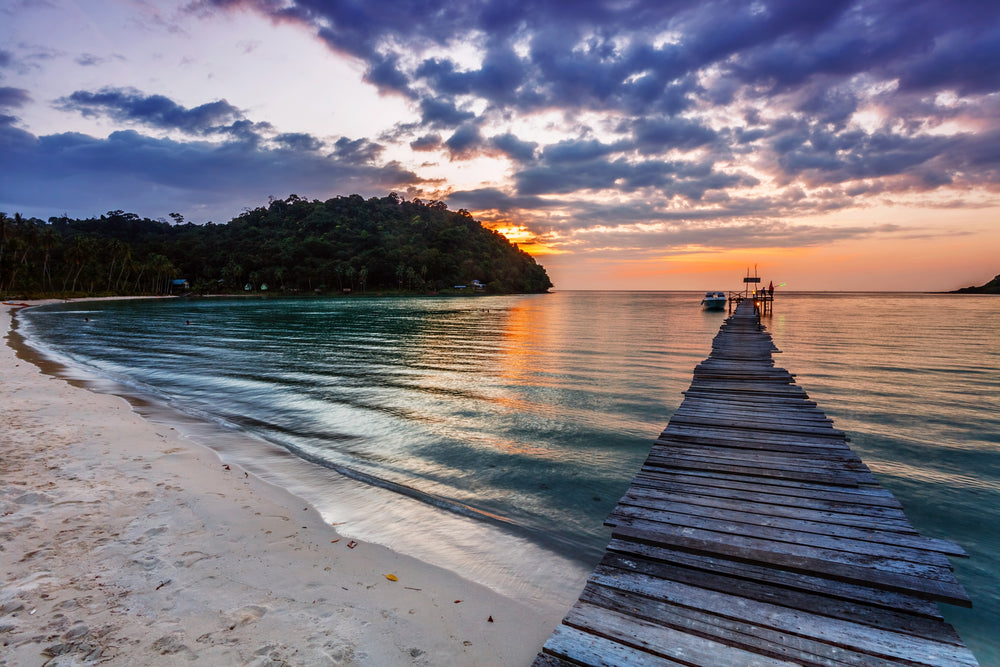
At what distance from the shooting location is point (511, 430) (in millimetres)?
11766

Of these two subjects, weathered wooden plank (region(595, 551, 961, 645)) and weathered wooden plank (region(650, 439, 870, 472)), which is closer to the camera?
weathered wooden plank (region(595, 551, 961, 645))

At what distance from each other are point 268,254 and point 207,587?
15436 centimetres

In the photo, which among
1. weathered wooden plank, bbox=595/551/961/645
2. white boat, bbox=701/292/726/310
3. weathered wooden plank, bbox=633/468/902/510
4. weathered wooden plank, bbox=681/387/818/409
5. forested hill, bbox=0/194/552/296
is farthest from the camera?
forested hill, bbox=0/194/552/296

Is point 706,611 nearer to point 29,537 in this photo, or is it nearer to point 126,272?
point 29,537

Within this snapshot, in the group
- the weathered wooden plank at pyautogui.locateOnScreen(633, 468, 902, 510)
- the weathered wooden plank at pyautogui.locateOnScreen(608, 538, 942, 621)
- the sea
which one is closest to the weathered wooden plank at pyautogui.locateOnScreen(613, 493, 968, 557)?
the weathered wooden plank at pyautogui.locateOnScreen(633, 468, 902, 510)

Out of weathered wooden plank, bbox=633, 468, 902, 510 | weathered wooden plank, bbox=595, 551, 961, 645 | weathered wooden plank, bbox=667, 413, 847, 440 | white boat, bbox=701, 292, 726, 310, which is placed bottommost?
weathered wooden plank, bbox=595, 551, 961, 645

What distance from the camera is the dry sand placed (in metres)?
3.66

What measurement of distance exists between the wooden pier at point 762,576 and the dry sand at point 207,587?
119cm

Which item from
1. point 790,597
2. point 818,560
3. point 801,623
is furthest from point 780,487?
point 801,623

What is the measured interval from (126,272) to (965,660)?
148317 millimetres

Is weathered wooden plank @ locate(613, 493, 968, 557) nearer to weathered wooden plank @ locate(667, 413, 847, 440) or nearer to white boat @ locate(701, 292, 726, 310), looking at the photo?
weathered wooden plank @ locate(667, 413, 847, 440)

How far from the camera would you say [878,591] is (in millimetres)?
3646

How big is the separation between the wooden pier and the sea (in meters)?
1.38

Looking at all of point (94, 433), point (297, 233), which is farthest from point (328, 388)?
point (297, 233)
